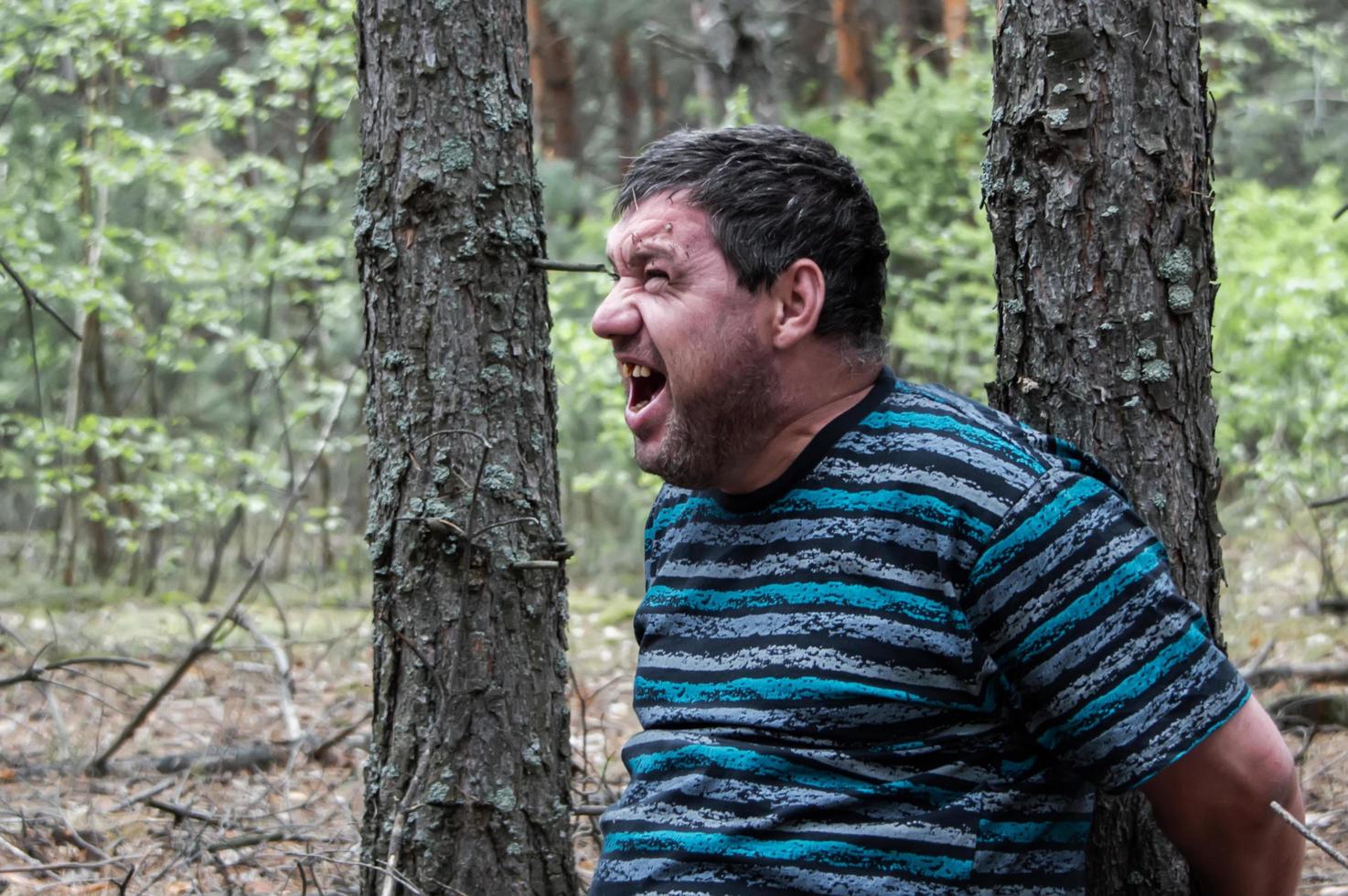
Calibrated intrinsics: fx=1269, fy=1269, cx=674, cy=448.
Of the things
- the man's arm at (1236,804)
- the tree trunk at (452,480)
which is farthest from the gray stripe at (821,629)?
the tree trunk at (452,480)

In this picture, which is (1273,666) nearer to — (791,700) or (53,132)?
(791,700)

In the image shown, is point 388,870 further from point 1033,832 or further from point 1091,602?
point 1091,602

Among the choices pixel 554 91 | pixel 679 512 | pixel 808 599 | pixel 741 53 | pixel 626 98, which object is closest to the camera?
pixel 808 599

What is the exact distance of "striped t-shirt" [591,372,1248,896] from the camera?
5.90 feet

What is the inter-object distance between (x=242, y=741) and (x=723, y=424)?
15.1 ft

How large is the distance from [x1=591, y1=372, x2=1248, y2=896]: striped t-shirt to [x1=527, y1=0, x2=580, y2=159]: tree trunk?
13384 millimetres

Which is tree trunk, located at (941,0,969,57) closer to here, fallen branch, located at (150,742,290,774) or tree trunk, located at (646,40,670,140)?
tree trunk, located at (646,40,670,140)

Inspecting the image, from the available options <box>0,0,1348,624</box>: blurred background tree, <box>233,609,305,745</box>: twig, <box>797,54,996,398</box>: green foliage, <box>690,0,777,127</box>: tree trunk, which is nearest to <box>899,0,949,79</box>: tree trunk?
<box>0,0,1348,624</box>: blurred background tree

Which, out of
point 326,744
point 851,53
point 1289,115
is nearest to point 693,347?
point 326,744

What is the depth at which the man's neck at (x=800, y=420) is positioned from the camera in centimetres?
214

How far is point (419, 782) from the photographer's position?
3027mm

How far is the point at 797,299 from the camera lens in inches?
83.7

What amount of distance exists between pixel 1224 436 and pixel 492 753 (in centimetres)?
779

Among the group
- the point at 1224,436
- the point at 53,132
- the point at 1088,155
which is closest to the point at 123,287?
the point at 53,132
